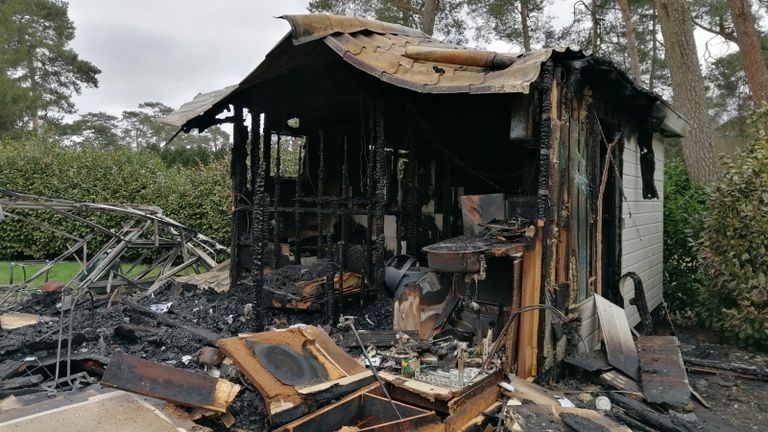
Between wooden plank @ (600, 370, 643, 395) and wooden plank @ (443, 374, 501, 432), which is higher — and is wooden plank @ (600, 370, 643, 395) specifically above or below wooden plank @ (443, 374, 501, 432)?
below

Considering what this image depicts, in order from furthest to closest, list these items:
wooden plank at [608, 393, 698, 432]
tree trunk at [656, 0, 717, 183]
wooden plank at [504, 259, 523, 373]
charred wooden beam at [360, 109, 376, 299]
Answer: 1. tree trunk at [656, 0, 717, 183]
2. charred wooden beam at [360, 109, 376, 299]
3. wooden plank at [504, 259, 523, 373]
4. wooden plank at [608, 393, 698, 432]

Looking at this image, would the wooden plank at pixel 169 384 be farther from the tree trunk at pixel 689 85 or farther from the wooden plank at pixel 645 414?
the tree trunk at pixel 689 85

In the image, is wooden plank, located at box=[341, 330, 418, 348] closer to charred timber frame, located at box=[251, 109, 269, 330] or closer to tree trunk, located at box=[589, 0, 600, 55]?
charred timber frame, located at box=[251, 109, 269, 330]

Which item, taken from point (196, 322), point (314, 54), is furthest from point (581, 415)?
point (196, 322)

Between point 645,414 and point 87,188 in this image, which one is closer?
point 645,414

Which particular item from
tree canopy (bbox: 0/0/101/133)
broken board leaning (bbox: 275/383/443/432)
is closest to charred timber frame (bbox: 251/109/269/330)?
broken board leaning (bbox: 275/383/443/432)

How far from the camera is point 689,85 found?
36.4 feet

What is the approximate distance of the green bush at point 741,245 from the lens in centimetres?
709

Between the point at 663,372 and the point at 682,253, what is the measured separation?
5.41 m

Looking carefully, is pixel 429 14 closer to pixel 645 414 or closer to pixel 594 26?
pixel 594 26

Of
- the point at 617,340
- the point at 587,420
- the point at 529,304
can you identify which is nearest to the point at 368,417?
the point at 587,420

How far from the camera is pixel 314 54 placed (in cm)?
596

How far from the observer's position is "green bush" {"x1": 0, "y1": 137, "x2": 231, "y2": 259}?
48.1 ft

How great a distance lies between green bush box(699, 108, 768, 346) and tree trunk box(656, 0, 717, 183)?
3.20 meters
